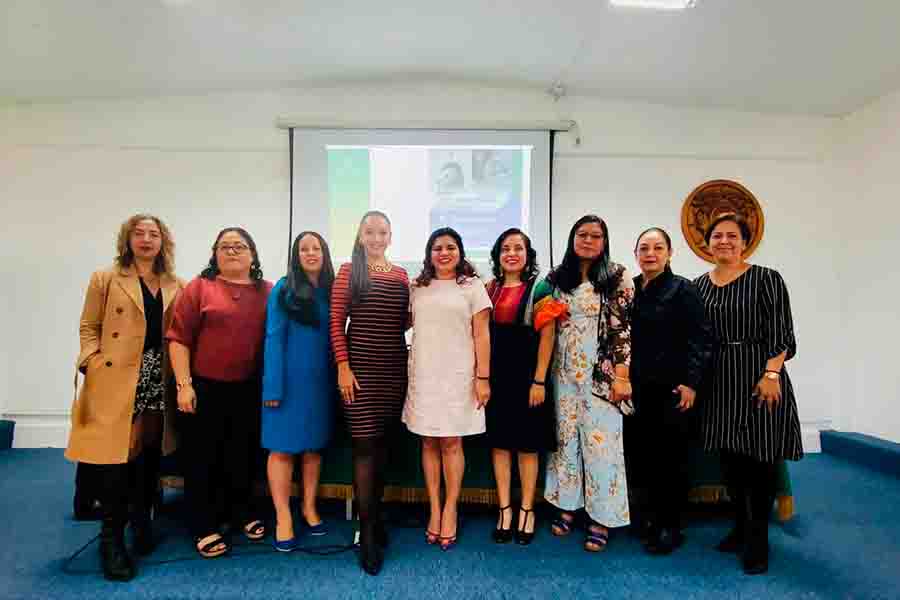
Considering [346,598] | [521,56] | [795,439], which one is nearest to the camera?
[346,598]

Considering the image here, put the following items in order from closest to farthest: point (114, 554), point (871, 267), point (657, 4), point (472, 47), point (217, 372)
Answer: point (114, 554) → point (217, 372) → point (657, 4) → point (472, 47) → point (871, 267)

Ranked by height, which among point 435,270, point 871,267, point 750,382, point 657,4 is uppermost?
point 657,4

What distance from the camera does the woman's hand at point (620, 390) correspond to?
181cm

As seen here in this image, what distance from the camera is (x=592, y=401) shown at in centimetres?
189

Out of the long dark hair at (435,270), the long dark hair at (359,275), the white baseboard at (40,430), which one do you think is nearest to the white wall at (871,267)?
the white baseboard at (40,430)

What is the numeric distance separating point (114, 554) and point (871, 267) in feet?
16.5

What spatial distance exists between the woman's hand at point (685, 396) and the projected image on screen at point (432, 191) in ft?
6.46

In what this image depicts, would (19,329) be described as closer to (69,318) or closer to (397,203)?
(69,318)

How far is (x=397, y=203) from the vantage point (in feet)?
11.6

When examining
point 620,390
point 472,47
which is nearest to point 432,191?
point 472,47

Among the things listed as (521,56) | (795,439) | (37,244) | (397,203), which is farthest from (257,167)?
(795,439)

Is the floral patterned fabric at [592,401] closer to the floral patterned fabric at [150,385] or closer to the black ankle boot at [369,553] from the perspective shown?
the black ankle boot at [369,553]

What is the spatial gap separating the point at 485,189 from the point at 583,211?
2.76 feet

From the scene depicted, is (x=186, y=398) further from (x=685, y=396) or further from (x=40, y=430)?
(x=40, y=430)
